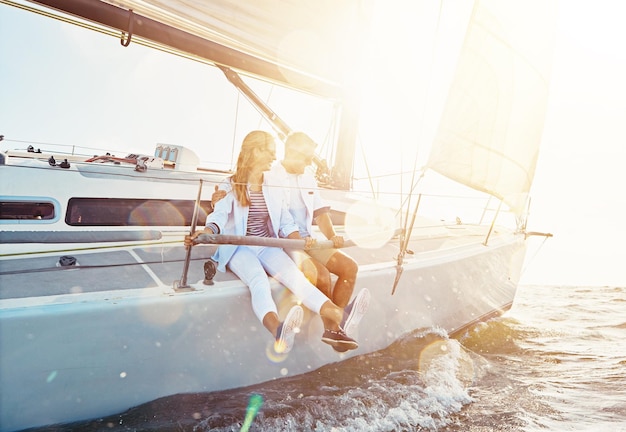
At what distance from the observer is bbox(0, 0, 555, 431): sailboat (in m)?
2.22

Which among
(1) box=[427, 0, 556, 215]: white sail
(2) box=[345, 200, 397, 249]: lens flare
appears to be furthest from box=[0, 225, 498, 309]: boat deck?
(1) box=[427, 0, 556, 215]: white sail

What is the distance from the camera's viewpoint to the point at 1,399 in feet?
6.55

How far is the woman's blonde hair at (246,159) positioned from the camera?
9.36ft

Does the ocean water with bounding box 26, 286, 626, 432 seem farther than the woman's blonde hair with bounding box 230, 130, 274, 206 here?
No

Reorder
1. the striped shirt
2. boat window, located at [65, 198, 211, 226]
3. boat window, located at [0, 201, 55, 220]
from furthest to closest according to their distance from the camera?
boat window, located at [65, 198, 211, 226]
boat window, located at [0, 201, 55, 220]
the striped shirt

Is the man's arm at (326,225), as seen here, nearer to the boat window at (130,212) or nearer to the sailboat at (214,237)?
the sailboat at (214,237)

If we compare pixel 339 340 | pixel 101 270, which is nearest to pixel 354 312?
pixel 339 340

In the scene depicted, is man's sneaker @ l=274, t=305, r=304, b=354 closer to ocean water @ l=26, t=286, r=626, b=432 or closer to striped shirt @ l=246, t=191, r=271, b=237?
ocean water @ l=26, t=286, r=626, b=432

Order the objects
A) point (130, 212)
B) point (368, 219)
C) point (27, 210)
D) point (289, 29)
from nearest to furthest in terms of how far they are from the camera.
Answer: point (27, 210) → point (130, 212) → point (368, 219) → point (289, 29)

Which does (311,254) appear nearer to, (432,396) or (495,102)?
(432,396)

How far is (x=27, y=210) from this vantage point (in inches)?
128

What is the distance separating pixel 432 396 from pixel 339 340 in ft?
3.53

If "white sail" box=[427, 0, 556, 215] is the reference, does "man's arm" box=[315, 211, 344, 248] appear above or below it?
below

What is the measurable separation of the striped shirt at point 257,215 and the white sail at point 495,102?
2.31 meters
